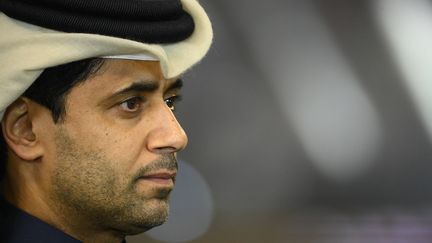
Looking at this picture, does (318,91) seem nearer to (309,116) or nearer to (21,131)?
(309,116)

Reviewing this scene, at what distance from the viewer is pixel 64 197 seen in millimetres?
863

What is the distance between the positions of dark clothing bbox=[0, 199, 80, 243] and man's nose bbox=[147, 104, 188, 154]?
16cm

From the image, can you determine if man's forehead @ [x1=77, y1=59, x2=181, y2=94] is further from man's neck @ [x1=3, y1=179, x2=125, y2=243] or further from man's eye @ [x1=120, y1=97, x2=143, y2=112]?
man's neck @ [x1=3, y1=179, x2=125, y2=243]

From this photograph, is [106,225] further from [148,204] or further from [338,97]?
[338,97]

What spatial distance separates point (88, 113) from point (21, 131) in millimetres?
92

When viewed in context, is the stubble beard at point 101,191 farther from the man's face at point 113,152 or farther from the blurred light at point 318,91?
the blurred light at point 318,91

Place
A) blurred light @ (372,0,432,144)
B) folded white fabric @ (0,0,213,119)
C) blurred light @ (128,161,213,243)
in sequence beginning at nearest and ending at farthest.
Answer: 1. folded white fabric @ (0,0,213,119)
2. blurred light @ (128,161,213,243)
3. blurred light @ (372,0,432,144)

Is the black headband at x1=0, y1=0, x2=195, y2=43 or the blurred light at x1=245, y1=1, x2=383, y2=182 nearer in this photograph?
the black headband at x1=0, y1=0, x2=195, y2=43

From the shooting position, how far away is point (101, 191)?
0.85 meters

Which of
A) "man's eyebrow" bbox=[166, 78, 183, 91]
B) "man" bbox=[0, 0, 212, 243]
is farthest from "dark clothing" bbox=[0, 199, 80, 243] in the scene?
"man's eyebrow" bbox=[166, 78, 183, 91]

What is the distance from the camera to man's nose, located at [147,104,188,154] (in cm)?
85

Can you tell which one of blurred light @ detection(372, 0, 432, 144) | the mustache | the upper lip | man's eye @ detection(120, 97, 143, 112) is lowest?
the upper lip

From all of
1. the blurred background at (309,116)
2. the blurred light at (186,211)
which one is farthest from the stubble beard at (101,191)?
the blurred background at (309,116)

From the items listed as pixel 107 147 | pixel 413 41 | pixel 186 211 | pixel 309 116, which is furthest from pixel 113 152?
pixel 413 41
